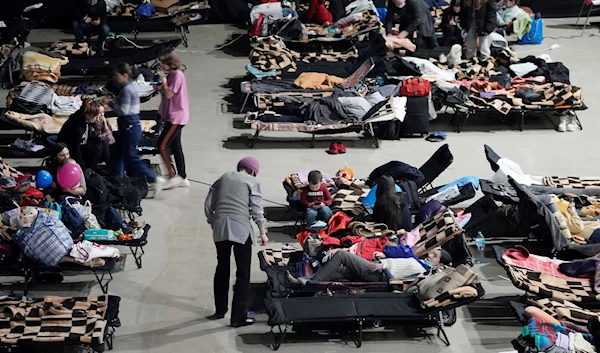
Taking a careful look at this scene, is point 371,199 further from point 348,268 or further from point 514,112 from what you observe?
point 514,112

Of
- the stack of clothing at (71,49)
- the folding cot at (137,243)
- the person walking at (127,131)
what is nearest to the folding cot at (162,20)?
the stack of clothing at (71,49)

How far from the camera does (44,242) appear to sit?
29.7 ft

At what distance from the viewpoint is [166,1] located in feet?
56.9

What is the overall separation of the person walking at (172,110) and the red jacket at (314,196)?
68.4 inches

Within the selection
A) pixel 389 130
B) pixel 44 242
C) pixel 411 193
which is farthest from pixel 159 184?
pixel 389 130

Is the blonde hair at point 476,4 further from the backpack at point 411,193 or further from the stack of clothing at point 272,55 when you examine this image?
the backpack at point 411,193

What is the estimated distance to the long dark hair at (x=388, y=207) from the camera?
9938 millimetres

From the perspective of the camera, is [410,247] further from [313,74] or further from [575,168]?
[313,74]

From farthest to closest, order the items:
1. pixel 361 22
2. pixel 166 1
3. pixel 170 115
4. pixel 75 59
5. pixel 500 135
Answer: pixel 166 1 < pixel 361 22 < pixel 75 59 < pixel 500 135 < pixel 170 115

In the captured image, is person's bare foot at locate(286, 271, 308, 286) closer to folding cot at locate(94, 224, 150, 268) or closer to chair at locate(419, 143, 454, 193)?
folding cot at locate(94, 224, 150, 268)

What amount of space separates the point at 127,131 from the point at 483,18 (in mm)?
6573

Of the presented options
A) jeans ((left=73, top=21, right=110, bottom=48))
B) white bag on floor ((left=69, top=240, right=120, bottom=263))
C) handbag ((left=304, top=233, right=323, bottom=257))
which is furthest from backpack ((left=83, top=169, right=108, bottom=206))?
jeans ((left=73, top=21, right=110, bottom=48))

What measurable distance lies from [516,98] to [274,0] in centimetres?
502

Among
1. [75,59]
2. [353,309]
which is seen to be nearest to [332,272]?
[353,309]
